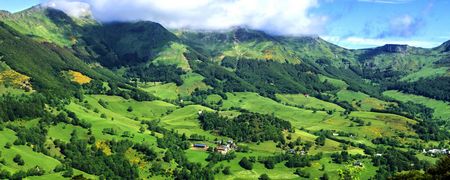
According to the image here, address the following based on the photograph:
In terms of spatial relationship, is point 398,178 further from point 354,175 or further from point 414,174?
point 354,175

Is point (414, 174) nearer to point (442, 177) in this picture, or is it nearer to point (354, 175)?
point (442, 177)

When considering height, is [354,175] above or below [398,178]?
above

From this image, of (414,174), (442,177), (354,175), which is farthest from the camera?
(414,174)

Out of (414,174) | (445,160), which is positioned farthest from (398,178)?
(445,160)

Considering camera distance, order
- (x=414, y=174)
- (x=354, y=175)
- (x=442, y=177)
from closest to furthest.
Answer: (x=354, y=175) → (x=442, y=177) → (x=414, y=174)

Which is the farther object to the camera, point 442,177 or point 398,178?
point 398,178

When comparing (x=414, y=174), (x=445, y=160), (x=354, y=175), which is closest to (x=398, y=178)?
(x=414, y=174)

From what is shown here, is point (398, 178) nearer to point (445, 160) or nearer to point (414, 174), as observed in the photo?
point (414, 174)

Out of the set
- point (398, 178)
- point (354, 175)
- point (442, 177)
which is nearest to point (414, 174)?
point (398, 178)

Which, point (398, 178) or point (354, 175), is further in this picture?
point (398, 178)
